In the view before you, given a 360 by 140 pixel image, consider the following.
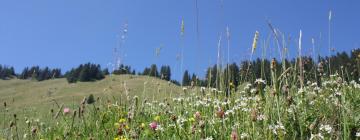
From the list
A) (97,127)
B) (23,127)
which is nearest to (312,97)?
(97,127)

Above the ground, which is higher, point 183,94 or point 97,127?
point 183,94

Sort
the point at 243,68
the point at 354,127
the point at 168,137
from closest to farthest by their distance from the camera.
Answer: the point at 354,127 → the point at 168,137 → the point at 243,68

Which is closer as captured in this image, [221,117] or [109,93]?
[221,117]

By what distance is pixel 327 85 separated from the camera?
264 inches

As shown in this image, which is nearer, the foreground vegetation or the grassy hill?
the foreground vegetation

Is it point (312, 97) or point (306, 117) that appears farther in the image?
point (312, 97)

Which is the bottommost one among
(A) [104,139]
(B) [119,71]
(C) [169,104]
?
(A) [104,139]

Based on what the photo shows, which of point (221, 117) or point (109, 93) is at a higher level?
point (109, 93)

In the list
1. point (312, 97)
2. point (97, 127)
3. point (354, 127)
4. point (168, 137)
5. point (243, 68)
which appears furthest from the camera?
point (243, 68)

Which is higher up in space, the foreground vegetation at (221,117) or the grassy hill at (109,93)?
the grassy hill at (109,93)

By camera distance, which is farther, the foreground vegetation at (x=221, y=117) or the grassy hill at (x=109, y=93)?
the grassy hill at (x=109, y=93)

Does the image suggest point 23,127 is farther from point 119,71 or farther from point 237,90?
point 237,90

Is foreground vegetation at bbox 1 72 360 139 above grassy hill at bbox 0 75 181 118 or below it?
below

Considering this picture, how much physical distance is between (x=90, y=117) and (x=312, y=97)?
140 inches
